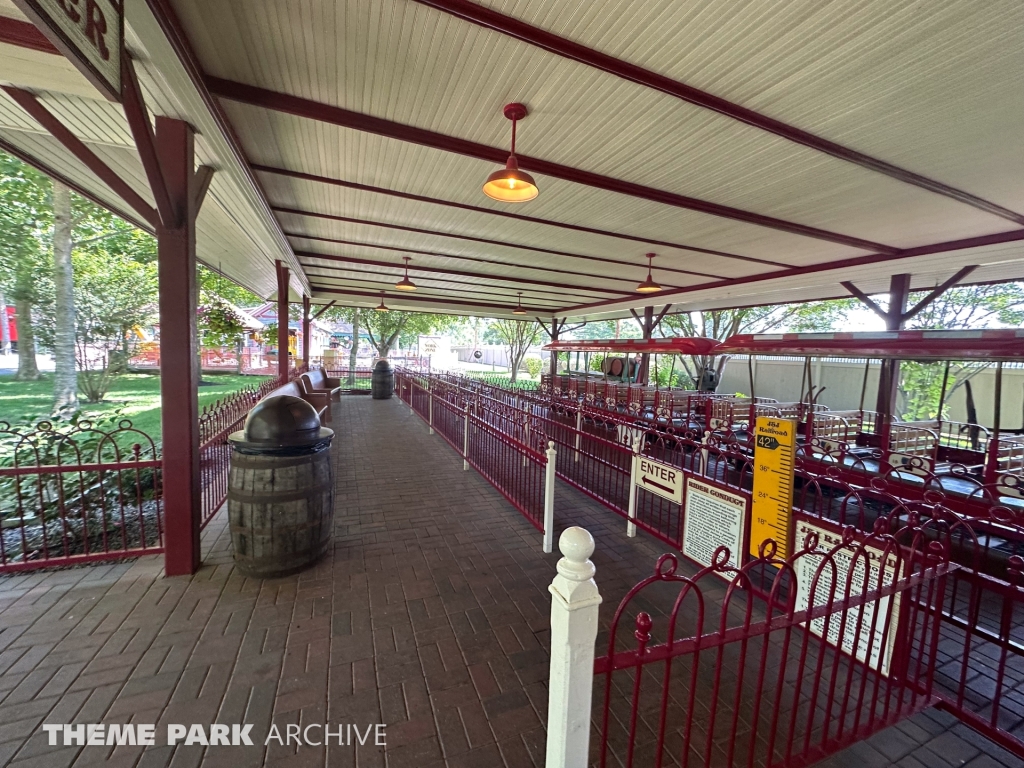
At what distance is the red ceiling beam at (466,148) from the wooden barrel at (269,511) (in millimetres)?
2750

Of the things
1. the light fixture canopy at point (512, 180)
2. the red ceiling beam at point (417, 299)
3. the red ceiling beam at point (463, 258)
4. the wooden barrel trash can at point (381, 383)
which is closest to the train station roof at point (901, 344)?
the light fixture canopy at point (512, 180)

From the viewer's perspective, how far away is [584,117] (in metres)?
3.34

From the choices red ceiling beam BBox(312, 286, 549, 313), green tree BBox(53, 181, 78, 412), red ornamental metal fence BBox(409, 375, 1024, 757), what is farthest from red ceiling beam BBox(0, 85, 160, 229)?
red ceiling beam BBox(312, 286, 549, 313)

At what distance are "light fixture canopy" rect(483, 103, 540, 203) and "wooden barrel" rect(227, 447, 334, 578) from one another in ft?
8.81

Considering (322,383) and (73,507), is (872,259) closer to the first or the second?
(73,507)

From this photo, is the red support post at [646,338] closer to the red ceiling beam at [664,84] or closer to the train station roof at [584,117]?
the train station roof at [584,117]

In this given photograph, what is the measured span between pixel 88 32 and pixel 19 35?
1.27 m

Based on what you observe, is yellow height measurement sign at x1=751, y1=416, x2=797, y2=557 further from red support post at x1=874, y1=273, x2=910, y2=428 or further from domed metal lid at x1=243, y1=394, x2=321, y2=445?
red support post at x1=874, y1=273, x2=910, y2=428

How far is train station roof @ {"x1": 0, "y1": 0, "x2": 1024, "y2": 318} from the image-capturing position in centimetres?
229

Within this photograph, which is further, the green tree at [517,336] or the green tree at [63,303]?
the green tree at [517,336]

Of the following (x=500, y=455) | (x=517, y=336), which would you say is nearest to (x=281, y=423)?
(x=500, y=455)

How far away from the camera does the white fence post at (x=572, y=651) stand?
123cm

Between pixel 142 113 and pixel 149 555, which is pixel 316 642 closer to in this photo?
pixel 149 555

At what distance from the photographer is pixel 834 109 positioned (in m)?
3.07
